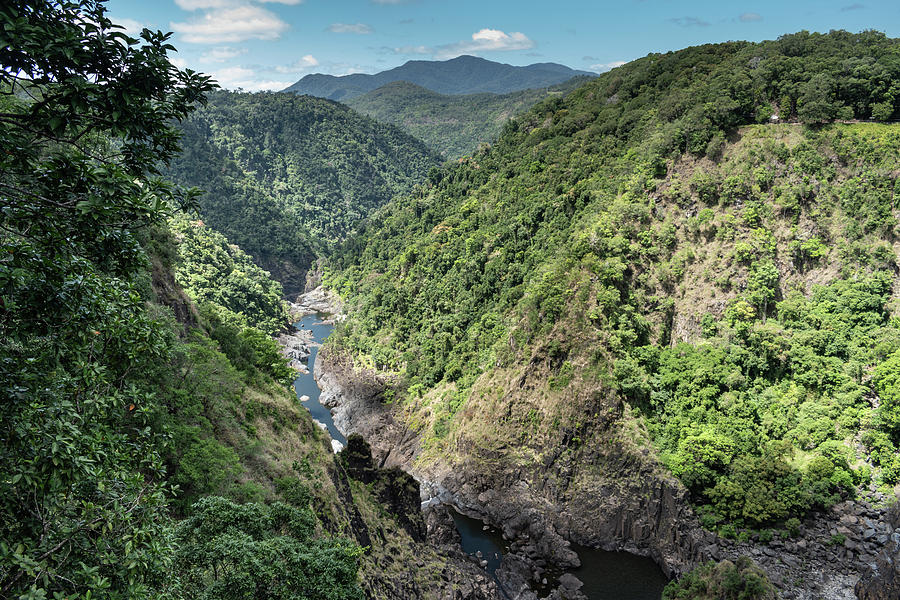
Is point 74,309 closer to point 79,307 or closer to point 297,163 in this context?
point 79,307

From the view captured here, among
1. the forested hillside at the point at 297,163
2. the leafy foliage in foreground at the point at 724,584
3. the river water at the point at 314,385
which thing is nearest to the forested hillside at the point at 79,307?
the leafy foliage in foreground at the point at 724,584

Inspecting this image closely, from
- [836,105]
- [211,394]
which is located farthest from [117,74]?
[836,105]

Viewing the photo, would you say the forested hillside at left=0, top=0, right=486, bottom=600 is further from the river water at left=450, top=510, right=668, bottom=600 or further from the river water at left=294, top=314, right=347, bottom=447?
the river water at left=294, top=314, right=347, bottom=447

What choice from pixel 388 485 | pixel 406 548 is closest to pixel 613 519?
pixel 406 548

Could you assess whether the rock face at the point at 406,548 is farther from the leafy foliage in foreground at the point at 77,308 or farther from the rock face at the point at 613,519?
the leafy foliage in foreground at the point at 77,308

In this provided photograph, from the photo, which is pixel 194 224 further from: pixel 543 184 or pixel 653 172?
pixel 653 172
